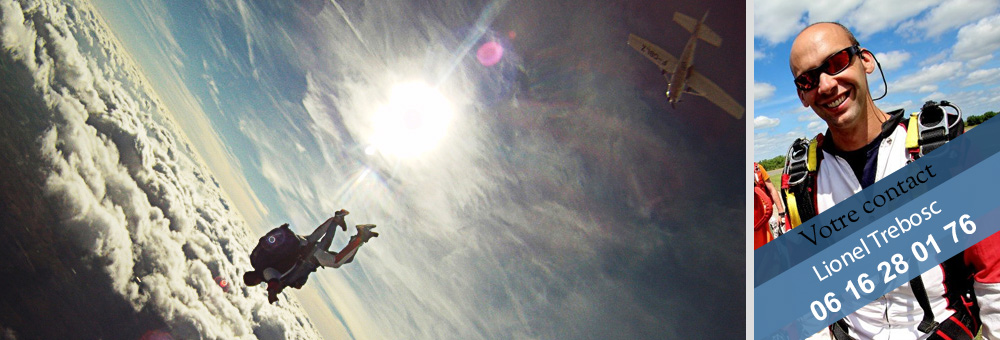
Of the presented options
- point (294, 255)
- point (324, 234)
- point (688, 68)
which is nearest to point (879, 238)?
point (688, 68)

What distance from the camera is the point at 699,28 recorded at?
4.43 metres

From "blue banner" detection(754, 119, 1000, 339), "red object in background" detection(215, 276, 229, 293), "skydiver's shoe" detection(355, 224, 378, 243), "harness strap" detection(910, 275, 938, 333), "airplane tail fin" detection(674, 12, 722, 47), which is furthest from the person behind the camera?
"red object in background" detection(215, 276, 229, 293)

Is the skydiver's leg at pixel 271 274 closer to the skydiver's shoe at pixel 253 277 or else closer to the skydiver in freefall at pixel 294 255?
the skydiver in freefall at pixel 294 255

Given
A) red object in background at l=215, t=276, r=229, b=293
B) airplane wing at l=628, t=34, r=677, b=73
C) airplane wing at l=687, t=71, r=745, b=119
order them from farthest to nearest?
red object in background at l=215, t=276, r=229, b=293
airplane wing at l=628, t=34, r=677, b=73
airplane wing at l=687, t=71, r=745, b=119

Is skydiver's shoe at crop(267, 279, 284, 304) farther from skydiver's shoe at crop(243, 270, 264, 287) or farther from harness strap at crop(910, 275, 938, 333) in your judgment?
harness strap at crop(910, 275, 938, 333)

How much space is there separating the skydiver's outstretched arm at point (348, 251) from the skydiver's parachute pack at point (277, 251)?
1.63 feet

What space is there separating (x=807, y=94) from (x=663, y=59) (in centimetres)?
412

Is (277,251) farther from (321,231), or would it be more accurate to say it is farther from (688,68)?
(688,68)

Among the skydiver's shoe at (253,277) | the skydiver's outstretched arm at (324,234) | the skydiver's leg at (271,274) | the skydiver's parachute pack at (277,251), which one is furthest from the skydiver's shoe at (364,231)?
the skydiver's shoe at (253,277)

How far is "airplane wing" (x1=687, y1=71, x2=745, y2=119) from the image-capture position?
4.52 m

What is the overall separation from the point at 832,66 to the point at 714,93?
4080 mm

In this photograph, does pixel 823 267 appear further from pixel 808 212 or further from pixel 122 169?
pixel 122 169

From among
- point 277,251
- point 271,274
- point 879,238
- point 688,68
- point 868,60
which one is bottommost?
point 879,238

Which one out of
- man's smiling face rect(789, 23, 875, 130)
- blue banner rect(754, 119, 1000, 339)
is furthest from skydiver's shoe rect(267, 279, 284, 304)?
man's smiling face rect(789, 23, 875, 130)
